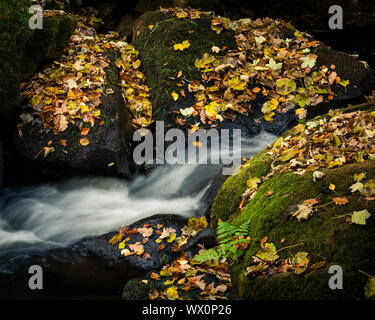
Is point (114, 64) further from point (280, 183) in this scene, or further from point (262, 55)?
point (280, 183)

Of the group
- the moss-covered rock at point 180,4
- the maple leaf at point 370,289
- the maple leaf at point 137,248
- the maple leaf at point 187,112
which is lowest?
the maple leaf at point 137,248

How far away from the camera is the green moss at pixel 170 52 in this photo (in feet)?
21.6

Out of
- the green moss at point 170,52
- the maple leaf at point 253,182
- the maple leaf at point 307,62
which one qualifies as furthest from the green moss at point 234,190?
the maple leaf at point 307,62

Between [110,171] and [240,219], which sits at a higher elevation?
[110,171]

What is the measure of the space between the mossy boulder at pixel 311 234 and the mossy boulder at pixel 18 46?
12.7 ft

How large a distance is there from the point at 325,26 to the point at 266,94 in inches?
155

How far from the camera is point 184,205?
5.20 m

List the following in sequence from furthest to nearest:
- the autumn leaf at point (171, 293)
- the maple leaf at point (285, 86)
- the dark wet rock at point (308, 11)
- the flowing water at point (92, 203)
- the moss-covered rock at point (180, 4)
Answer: the dark wet rock at point (308, 11)
the moss-covered rock at point (180, 4)
the maple leaf at point (285, 86)
the flowing water at point (92, 203)
the autumn leaf at point (171, 293)

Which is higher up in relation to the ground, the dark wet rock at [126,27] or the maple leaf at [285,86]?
the dark wet rock at [126,27]

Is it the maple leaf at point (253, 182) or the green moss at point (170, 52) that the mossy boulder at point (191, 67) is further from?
the maple leaf at point (253, 182)

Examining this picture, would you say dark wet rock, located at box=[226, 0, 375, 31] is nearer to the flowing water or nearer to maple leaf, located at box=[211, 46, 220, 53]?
maple leaf, located at box=[211, 46, 220, 53]

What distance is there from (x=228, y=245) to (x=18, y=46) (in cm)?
445
